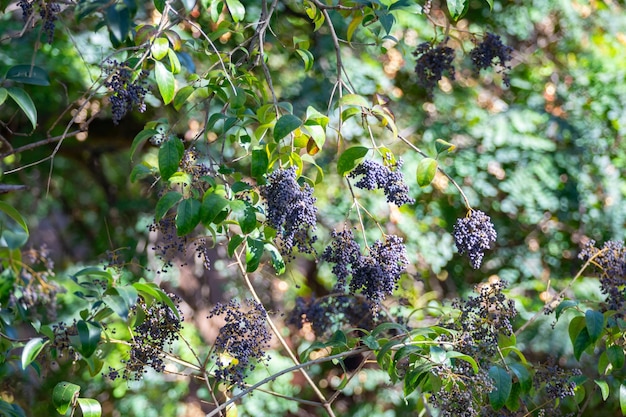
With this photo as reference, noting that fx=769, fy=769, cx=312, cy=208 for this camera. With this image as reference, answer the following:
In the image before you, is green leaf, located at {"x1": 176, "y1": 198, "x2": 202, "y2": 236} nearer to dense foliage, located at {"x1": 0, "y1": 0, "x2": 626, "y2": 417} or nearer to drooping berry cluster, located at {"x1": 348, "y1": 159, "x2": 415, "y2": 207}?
drooping berry cluster, located at {"x1": 348, "y1": 159, "x2": 415, "y2": 207}

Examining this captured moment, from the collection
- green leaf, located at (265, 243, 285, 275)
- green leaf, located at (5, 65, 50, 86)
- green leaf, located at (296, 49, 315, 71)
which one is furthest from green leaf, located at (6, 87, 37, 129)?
green leaf, located at (296, 49, 315, 71)

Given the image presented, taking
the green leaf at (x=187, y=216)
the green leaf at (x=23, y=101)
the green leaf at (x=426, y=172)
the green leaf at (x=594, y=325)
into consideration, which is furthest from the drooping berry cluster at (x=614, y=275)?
the green leaf at (x=23, y=101)

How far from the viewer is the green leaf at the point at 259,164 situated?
1225 millimetres

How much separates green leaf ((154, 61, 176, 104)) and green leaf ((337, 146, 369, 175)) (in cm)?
31

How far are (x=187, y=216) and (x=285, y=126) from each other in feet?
0.67

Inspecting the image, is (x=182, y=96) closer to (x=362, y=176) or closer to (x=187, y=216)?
(x=187, y=216)

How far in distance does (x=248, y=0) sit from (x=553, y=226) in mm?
1359

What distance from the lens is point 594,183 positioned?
8.74ft

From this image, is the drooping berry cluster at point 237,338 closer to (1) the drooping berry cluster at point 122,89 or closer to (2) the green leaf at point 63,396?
(2) the green leaf at point 63,396

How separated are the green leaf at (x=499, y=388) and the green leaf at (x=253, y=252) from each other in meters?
0.42

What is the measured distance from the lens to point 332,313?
5.42 feet

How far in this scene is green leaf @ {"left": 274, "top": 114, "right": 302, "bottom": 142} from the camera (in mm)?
1182

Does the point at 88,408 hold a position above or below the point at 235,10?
below

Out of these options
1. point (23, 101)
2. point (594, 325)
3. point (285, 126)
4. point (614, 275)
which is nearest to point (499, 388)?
point (594, 325)
